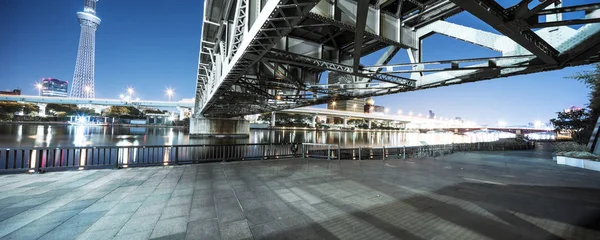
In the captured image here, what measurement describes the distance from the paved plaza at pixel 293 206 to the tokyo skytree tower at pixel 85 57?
239625 millimetres

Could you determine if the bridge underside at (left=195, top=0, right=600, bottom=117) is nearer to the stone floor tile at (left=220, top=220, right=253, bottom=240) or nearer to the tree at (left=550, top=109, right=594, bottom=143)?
the stone floor tile at (left=220, top=220, right=253, bottom=240)

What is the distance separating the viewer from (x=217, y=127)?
190ft

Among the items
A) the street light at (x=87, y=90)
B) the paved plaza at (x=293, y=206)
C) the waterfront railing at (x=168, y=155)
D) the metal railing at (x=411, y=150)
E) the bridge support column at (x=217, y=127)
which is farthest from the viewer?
the street light at (x=87, y=90)

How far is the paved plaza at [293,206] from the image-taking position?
416cm

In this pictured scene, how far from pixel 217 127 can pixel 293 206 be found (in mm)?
57208

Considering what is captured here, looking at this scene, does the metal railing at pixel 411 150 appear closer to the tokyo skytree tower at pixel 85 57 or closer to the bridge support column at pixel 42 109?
the bridge support column at pixel 42 109

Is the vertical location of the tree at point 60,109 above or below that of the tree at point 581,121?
above

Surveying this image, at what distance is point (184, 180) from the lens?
26.3 ft

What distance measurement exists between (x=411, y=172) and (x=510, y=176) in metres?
4.26

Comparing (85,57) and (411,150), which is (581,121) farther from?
(85,57)

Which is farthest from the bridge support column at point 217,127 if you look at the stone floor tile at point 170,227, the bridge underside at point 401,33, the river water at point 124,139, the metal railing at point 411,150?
the stone floor tile at point 170,227

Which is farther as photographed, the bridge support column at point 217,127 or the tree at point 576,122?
the bridge support column at point 217,127

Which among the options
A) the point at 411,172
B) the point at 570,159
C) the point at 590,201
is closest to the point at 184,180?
the point at 411,172

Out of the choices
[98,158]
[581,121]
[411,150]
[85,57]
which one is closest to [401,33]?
[411,150]
